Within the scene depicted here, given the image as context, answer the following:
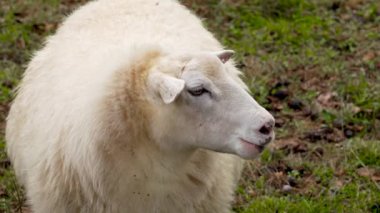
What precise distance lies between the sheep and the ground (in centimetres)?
103

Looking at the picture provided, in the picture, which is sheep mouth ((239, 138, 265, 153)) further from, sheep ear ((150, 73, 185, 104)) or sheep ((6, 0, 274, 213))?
sheep ear ((150, 73, 185, 104))

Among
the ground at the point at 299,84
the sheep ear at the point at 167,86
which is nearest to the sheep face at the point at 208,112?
the sheep ear at the point at 167,86

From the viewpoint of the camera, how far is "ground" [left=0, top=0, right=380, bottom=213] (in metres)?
5.23

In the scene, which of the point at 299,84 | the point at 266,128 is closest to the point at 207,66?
the point at 266,128

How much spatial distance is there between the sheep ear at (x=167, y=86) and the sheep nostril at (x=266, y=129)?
1.23 ft

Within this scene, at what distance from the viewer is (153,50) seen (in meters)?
3.81

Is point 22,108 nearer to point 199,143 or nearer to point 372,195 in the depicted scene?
point 199,143

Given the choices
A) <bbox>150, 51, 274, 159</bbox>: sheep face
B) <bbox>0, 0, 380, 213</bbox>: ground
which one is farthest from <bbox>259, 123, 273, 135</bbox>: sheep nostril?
<bbox>0, 0, 380, 213</bbox>: ground

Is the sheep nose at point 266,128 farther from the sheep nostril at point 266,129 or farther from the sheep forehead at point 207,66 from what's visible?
the sheep forehead at point 207,66

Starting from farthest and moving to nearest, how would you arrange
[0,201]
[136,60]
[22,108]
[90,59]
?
1. [0,201]
2. [22,108]
3. [90,59]
4. [136,60]

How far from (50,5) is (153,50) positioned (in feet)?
15.3

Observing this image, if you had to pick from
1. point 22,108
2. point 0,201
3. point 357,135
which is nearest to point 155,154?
point 22,108

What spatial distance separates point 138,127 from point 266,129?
1.98ft

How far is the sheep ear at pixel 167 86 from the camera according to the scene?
341cm
